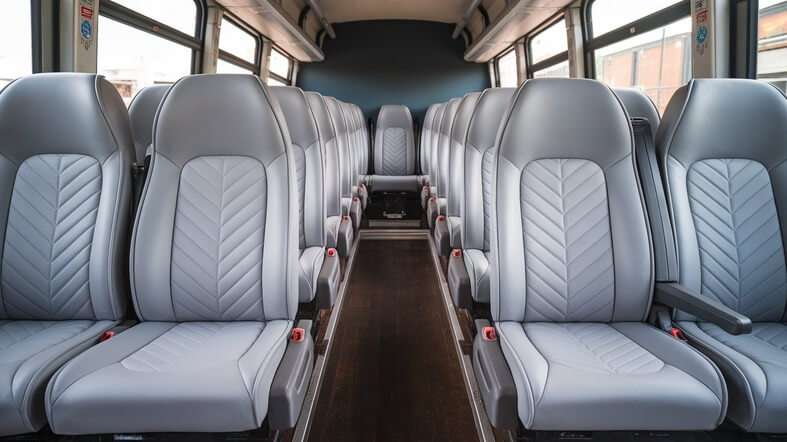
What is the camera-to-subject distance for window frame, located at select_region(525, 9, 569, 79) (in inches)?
239

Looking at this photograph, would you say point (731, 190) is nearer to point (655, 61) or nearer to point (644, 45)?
point (655, 61)

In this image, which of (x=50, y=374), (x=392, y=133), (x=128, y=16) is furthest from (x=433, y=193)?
(x=50, y=374)

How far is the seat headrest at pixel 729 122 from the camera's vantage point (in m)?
1.85

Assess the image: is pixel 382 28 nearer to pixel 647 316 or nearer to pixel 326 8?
pixel 326 8

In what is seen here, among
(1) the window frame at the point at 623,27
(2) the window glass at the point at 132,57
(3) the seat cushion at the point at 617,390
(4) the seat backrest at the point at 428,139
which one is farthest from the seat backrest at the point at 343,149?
(3) the seat cushion at the point at 617,390

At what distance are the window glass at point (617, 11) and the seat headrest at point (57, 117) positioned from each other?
12.2 ft

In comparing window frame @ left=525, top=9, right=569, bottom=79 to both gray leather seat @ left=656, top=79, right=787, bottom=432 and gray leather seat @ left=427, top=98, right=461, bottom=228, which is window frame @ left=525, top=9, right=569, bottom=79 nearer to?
gray leather seat @ left=427, top=98, right=461, bottom=228

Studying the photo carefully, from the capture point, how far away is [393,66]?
398 inches

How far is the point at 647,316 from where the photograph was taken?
1.82m

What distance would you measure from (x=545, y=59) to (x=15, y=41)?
6.15m

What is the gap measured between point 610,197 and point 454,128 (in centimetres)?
181

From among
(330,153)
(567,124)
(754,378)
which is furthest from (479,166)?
(754,378)

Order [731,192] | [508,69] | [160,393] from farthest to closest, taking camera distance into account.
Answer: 1. [508,69]
2. [731,192]
3. [160,393]

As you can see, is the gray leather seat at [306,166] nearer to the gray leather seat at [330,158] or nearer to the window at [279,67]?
the gray leather seat at [330,158]
